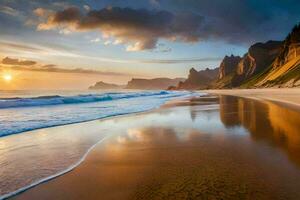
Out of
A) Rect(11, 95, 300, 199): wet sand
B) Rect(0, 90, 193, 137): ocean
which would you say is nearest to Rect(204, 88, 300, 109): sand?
Rect(0, 90, 193, 137): ocean

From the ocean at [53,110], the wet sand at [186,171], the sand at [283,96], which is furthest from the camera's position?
the sand at [283,96]

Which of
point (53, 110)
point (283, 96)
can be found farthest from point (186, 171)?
point (283, 96)

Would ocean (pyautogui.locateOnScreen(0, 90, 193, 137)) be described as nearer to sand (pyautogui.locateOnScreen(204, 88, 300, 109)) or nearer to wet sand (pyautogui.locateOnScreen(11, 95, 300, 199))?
wet sand (pyautogui.locateOnScreen(11, 95, 300, 199))

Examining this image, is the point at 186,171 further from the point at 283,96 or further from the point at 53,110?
the point at 283,96

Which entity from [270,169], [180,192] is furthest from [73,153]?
[270,169]

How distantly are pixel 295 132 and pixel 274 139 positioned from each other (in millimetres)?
1712

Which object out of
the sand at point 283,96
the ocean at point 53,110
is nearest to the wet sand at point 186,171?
the ocean at point 53,110

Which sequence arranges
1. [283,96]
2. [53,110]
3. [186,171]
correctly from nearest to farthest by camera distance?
[186,171]
[53,110]
[283,96]

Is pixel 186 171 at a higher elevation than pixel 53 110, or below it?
below

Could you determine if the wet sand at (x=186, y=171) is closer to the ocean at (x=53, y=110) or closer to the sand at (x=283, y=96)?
the ocean at (x=53, y=110)

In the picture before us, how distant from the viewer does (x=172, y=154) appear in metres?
6.91

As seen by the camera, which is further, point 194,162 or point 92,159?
point 92,159

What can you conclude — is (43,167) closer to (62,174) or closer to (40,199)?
(62,174)

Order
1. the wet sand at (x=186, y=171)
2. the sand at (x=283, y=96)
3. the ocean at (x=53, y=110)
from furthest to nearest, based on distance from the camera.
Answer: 1. the sand at (x=283, y=96)
2. the ocean at (x=53, y=110)
3. the wet sand at (x=186, y=171)
